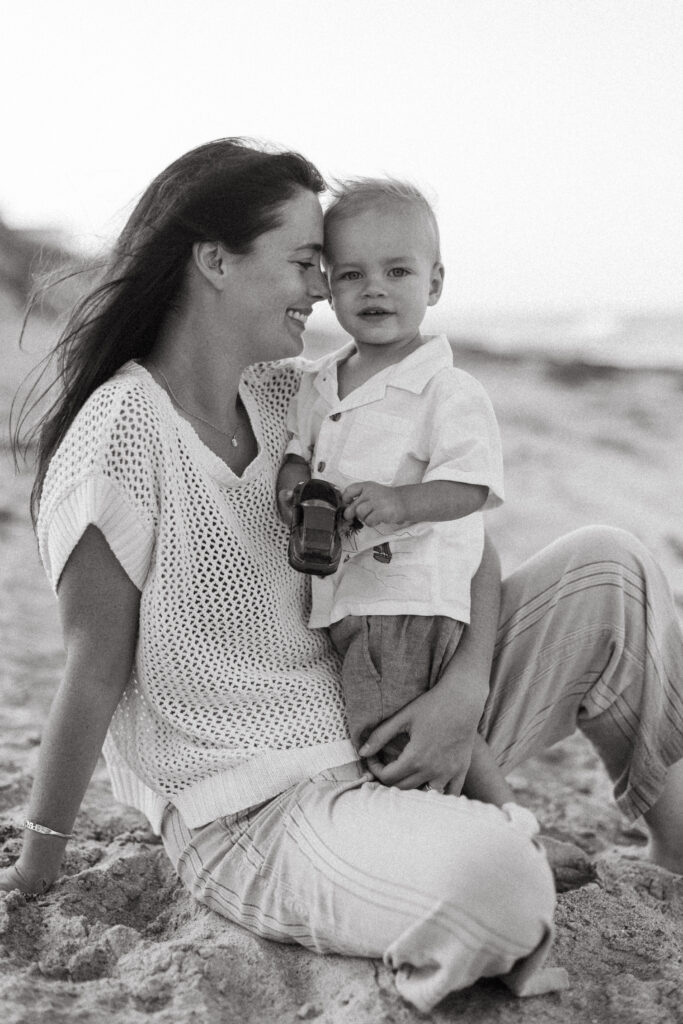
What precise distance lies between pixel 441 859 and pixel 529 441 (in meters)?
4.31

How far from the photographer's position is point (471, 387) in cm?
201

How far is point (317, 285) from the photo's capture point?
6.84 ft

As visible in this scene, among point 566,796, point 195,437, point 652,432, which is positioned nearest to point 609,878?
point 566,796

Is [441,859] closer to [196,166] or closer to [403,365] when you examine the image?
[403,365]

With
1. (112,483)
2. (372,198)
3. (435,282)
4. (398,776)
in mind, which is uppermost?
(372,198)

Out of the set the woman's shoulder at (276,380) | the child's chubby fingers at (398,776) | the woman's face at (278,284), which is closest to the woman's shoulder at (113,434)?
the woman's face at (278,284)

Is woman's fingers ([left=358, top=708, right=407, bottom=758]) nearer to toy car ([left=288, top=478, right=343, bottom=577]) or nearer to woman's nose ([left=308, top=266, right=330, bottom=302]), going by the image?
toy car ([left=288, top=478, right=343, bottom=577])

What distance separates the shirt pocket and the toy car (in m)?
0.13

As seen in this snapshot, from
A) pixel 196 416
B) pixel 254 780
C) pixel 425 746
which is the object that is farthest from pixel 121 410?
pixel 425 746

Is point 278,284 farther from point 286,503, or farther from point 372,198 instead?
point 286,503

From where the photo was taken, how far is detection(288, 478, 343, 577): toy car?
1.86 m

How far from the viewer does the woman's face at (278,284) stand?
6.61 feet

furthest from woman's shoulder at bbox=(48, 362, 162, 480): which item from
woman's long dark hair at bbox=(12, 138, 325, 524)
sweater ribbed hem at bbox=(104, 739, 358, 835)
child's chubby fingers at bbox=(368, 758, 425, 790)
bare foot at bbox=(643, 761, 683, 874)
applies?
bare foot at bbox=(643, 761, 683, 874)

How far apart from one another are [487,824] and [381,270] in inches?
40.5
